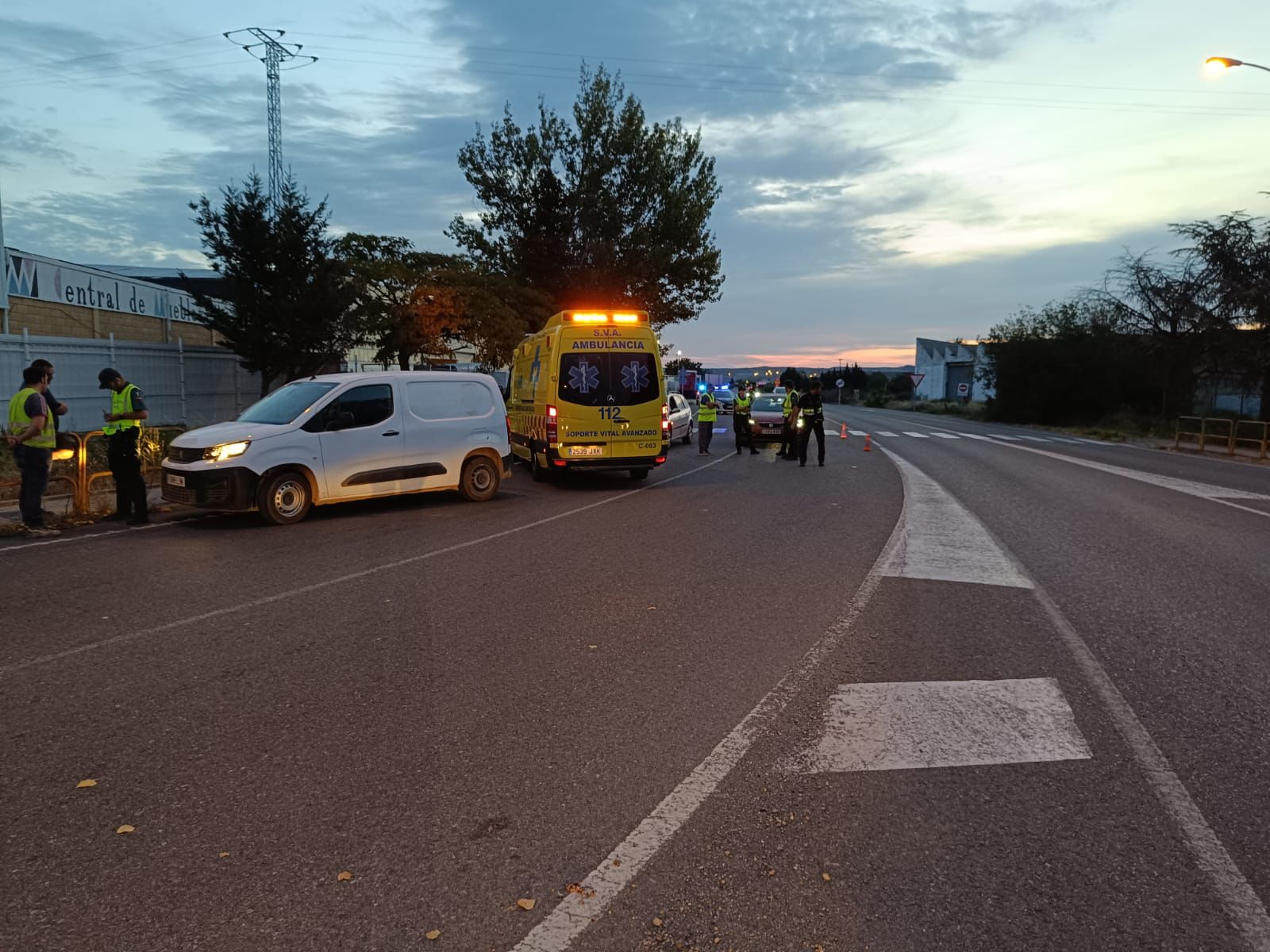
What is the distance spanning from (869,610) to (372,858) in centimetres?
428

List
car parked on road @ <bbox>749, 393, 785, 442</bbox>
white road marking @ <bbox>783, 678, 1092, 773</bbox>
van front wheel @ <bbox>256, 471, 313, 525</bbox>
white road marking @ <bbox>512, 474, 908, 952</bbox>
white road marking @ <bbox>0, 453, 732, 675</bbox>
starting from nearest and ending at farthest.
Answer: white road marking @ <bbox>512, 474, 908, 952</bbox>
white road marking @ <bbox>783, 678, 1092, 773</bbox>
white road marking @ <bbox>0, 453, 732, 675</bbox>
van front wheel @ <bbox>256, 471, 313, 525</bbox>
car parked on road @ <bbox>749, 393, 785, 442</bbox>

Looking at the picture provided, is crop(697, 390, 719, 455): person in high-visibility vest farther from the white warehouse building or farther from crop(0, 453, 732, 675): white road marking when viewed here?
the white warehouse building

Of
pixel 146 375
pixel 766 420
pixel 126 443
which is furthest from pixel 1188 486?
pixel 146 375

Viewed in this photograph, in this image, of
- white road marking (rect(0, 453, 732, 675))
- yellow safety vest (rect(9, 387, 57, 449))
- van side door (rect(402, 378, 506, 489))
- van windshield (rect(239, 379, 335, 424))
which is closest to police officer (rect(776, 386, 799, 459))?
van side door (rect(402, 378, 506, 489))

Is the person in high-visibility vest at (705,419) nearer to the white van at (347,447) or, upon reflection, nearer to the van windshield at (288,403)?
the white van at (347,447)

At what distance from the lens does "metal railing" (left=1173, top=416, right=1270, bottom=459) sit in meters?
25.2

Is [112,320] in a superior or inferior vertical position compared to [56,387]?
superior

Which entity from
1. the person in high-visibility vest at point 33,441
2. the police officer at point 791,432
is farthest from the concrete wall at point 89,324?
the police officer at point 791,432

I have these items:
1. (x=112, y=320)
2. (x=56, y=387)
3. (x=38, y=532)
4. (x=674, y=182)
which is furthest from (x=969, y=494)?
(x=674, y=182)

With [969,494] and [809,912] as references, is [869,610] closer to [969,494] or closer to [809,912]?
[809,912]

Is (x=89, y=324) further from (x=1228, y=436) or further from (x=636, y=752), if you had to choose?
(x=1228, y=436)

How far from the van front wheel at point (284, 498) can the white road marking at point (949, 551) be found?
683cm

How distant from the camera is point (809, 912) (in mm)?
2844

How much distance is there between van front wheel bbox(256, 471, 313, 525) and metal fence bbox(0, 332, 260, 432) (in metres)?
10.0
